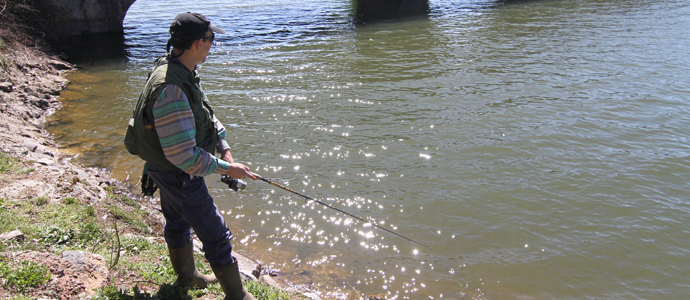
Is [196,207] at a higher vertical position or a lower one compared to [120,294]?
higher

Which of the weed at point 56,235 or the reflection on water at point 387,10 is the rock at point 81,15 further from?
the weed at point 56,235

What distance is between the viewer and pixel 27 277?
3.17 m

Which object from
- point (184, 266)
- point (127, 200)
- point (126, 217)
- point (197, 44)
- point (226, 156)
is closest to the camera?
point (197, 44)

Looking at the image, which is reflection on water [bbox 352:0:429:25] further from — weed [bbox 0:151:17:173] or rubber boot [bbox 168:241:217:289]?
rubber boot [bbox 168:241:217:289]

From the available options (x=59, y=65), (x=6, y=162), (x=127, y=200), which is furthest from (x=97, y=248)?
(x=59, y=65)

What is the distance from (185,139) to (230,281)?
1.26 metres

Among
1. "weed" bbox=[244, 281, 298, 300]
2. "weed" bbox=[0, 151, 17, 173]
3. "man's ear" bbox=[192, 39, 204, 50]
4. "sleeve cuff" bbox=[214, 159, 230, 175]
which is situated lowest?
"weed" bbox=[244, 281, 298, 300]

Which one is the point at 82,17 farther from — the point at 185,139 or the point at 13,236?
the point at 185,139

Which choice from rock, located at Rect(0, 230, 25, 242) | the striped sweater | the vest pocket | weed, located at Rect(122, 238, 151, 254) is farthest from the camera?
weed, located at Rect(122, 238, 151, 254)

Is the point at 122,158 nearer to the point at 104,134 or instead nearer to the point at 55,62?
the point at 104,134

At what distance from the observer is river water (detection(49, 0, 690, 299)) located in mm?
5453

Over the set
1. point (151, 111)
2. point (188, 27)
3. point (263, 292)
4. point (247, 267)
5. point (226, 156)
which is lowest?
point (247, 267)

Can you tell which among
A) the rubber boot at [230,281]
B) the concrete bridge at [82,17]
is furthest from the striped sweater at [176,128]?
the concrete bridge at [82,17]

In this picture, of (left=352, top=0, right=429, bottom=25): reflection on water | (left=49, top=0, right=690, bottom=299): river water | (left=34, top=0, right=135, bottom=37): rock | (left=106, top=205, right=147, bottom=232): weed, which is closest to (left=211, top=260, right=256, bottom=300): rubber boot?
(left=49, top=0, right=690, bottom=299): river water
